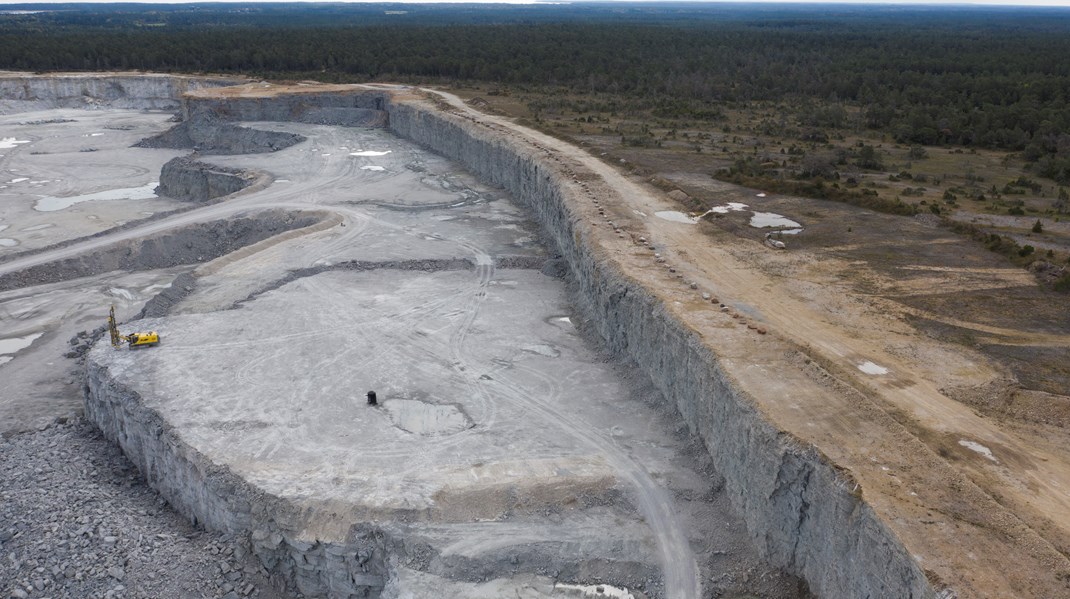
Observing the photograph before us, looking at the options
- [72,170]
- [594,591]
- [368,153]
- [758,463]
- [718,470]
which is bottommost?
[72,170]

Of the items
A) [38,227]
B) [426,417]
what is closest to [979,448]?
[426,417]

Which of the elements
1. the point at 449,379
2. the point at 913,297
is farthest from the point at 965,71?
the point at 449,379

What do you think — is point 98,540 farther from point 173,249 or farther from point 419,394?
point 173,249

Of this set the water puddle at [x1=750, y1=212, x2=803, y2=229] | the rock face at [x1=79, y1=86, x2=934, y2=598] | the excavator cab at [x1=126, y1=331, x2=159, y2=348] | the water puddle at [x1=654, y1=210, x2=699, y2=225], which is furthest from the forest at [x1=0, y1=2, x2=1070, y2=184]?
the excavator cab at [x1=126, y1=331, x2=159, y2=348]

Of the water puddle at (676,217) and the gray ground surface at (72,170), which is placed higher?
the water puddle at (676,217)

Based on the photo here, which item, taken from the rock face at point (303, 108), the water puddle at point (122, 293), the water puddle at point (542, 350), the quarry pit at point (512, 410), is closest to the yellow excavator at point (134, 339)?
the quarry pit at point (512, 410)

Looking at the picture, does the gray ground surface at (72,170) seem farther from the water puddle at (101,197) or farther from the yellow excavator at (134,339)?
the yellow excavator at (134,339)

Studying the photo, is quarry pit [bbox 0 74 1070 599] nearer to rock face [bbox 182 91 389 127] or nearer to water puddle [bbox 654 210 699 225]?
water puddle [bbox 654 210 699 225]
